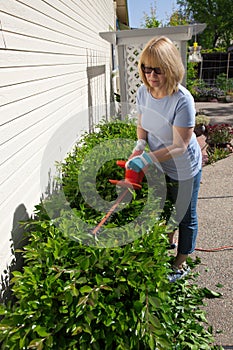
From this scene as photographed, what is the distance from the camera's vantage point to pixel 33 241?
1.99 meters

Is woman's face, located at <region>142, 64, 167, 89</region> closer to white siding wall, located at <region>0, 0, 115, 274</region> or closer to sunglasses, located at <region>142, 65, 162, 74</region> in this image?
sunglasses, located at <region>142, 65, 162, 74</region>

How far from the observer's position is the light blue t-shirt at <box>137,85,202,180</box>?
7.04 feet

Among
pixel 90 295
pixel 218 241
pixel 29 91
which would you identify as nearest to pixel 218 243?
pixel 218 241

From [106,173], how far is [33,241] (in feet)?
2.92

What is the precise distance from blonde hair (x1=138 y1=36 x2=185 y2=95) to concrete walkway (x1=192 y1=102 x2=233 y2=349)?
5.39ft

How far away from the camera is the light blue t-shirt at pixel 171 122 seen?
7.04ft

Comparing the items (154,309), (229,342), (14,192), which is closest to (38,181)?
(14,192)

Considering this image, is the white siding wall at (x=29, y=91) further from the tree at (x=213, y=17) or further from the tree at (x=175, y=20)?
the tree at (x=213, y=17)

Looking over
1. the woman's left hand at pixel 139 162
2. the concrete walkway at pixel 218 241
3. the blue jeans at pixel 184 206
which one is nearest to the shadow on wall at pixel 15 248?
the woman's left hand at pixel 139 162

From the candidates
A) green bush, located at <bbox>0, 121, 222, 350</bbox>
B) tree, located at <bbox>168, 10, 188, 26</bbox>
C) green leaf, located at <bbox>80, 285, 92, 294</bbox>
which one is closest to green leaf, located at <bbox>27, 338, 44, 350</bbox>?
green bush, located at <bbox>0, 121, 222, 350</bbox>

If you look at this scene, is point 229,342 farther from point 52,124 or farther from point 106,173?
point 52,124

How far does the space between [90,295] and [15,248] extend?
817mm

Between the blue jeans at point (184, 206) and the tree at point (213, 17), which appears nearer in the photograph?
the blue jeans at point (184, 206)

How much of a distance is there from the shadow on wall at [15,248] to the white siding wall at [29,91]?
0.02 meters
